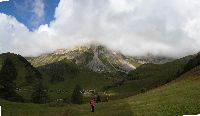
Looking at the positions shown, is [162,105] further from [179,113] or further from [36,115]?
[36,115]

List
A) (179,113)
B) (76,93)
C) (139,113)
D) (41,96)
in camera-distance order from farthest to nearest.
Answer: (76,93)
(41,96)
(139,113)
(179,113)

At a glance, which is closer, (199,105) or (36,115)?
(199,105)

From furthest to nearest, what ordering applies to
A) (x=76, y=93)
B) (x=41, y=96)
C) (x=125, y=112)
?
(x=76, y=93), (x=41, y=96), (x=125, y=112)

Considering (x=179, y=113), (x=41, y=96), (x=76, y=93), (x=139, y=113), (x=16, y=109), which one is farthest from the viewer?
(x=76, y=93)

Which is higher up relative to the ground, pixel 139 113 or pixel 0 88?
pixel 0 88

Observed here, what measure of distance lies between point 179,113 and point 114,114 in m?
11.3

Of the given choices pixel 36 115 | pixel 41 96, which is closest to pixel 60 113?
pixel 36 115

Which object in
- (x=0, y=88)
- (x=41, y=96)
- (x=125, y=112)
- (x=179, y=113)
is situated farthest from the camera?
(x=41, y=96)

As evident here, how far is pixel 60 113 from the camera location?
59.5 metres

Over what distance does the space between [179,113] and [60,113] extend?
21.8m

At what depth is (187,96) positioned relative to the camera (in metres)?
58.8

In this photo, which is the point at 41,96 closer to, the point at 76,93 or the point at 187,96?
the point at 76,93

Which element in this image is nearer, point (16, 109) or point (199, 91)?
point (199, 91)

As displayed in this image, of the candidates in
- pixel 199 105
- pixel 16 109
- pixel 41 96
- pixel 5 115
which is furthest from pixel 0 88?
pixel 199 105
